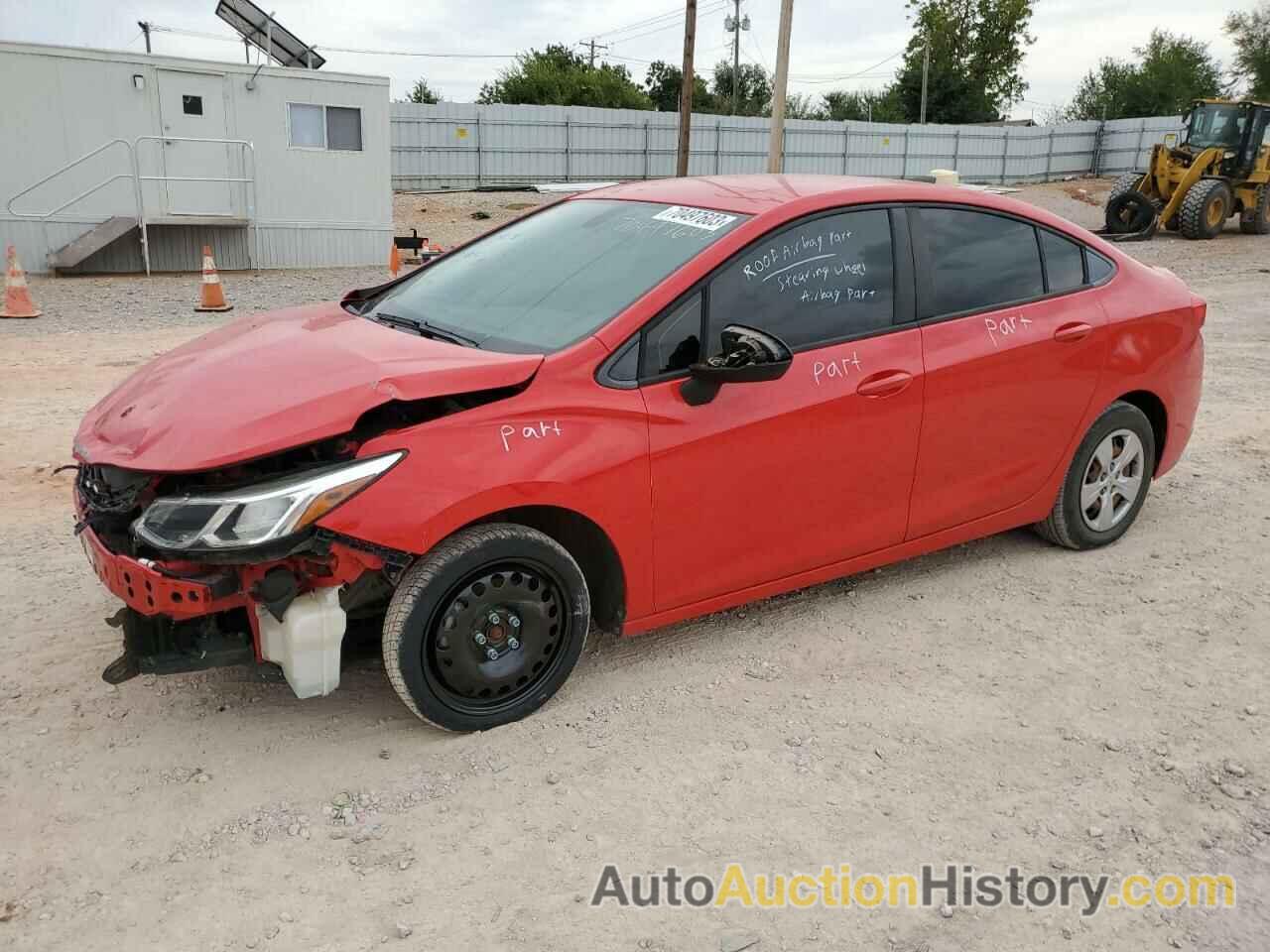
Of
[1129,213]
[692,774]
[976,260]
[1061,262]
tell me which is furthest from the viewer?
[1129,213]

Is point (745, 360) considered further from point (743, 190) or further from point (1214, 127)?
point (1214, 127)

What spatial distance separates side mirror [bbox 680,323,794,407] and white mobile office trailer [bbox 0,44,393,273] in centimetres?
1397

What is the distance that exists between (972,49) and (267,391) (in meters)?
64.6

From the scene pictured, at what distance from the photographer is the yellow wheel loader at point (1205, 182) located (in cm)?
2002

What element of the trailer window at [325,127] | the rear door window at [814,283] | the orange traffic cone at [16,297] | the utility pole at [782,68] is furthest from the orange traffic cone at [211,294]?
the utility pole at [782,68]

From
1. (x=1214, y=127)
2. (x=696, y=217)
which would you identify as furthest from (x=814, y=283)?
(x=1214, y=127)

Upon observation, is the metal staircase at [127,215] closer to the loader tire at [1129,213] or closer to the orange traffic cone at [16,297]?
the orange traffic cone at [16,297]

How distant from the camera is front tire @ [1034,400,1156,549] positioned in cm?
464

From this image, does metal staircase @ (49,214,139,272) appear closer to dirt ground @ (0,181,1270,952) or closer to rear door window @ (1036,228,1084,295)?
dirt ground @ (0,181,1270,952)

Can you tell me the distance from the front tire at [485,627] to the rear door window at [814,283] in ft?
3.08

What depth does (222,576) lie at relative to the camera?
9.46 ft

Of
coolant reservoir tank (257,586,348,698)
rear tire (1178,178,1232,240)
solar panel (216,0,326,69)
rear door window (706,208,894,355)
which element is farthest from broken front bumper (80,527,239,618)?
rear tire (1178,178,1232,240)

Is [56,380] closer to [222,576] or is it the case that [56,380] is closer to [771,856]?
[222,576]

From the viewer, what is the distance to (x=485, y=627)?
3.22m
